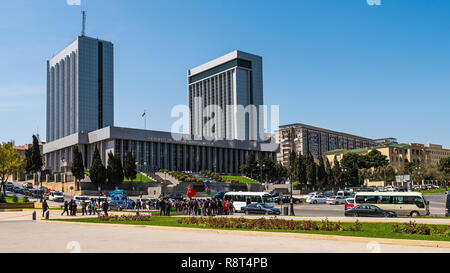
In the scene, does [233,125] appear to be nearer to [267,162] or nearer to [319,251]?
[267,162]

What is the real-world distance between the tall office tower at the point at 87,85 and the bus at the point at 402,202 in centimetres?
14143

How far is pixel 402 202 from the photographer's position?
37125mm

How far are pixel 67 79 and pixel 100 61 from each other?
60.2 ft

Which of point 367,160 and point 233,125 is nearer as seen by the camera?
point 367,160

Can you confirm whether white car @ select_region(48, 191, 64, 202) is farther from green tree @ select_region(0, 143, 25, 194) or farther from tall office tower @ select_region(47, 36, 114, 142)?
tall office tower @ select_region(47, 36, 114, 142)

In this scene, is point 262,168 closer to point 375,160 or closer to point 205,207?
point 375,160

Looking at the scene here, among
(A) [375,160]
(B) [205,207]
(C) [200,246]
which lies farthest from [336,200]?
(A) [375,160]

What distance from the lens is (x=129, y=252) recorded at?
14.2m

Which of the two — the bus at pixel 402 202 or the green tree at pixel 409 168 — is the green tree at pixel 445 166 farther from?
the bus at pixel 402 202

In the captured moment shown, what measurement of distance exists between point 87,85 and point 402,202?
14641 centimetres

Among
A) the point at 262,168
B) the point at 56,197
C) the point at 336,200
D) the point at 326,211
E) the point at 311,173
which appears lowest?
the point at 336,200

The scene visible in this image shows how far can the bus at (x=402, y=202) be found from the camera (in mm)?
36406

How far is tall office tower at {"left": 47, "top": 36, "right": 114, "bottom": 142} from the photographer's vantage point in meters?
164

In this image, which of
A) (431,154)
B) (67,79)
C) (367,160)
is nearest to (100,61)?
(67,79)
